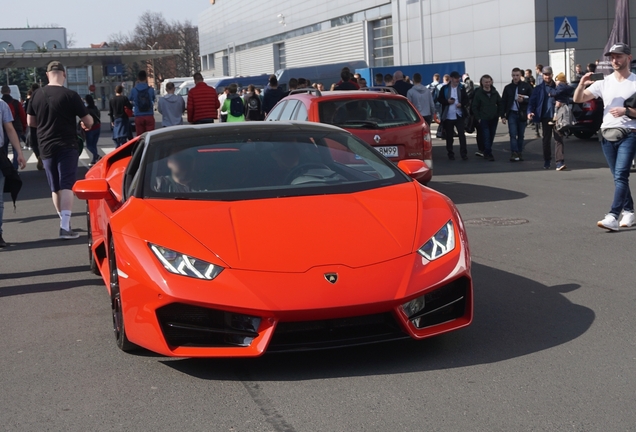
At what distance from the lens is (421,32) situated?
43094 millimetres

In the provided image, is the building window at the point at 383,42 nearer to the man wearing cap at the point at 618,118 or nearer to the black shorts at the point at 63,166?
the black shorts at the point at 63,166

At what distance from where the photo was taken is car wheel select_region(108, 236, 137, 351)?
5.29m

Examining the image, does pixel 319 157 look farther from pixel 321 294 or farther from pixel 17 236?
pixel 17 236

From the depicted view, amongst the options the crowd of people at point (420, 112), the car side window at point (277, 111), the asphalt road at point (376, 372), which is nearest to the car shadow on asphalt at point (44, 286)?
the asphalt road at point (376, 372)

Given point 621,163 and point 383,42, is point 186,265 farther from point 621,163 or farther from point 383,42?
point 383,42

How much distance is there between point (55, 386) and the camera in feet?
15.9

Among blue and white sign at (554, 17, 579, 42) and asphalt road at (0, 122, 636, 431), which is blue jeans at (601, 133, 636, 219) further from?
blue and white sign at (554, 17, 579, 42)

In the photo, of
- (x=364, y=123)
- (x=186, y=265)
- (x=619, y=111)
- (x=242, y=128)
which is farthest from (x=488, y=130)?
(x=186, y=265)

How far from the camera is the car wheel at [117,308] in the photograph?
529cm

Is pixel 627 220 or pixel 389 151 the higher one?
pixel 389 151

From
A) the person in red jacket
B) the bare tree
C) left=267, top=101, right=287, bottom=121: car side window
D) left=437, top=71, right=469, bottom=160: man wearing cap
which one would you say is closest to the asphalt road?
left=267, top=101, right=287, bottom=121: car side window

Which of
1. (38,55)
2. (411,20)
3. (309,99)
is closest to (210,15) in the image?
(38,55)

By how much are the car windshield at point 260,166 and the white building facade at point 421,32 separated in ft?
73.4

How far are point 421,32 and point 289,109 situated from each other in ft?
101
